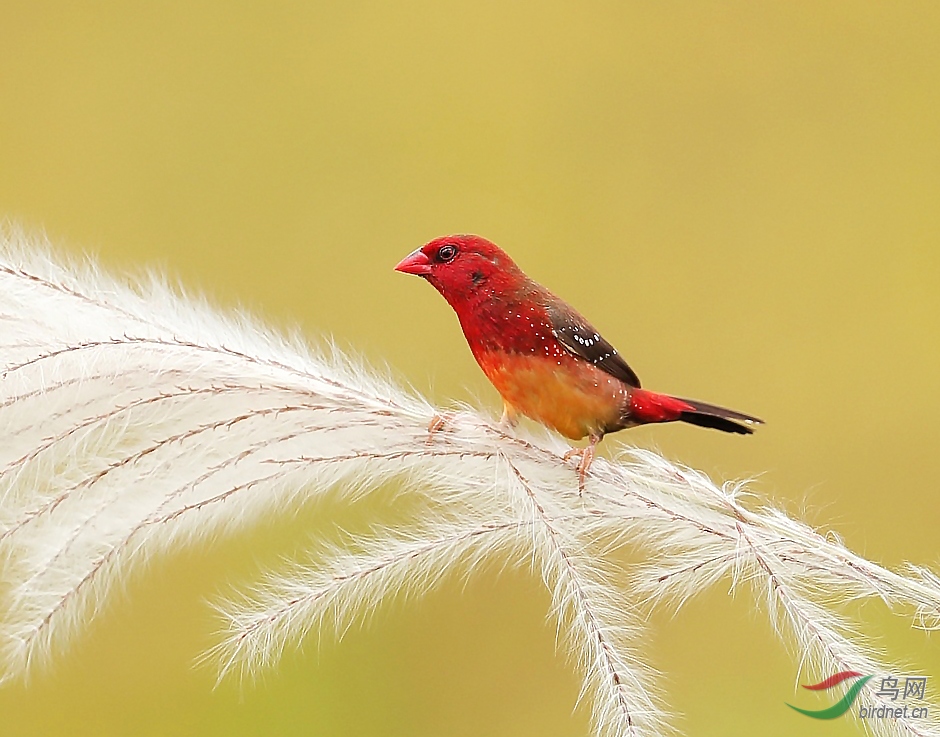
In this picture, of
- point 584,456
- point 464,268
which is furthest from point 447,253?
point 584,456

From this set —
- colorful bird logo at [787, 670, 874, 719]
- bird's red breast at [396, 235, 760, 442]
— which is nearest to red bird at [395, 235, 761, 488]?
bird's red breast at [396, 235, 760, 442]

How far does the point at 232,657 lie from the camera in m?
0.51

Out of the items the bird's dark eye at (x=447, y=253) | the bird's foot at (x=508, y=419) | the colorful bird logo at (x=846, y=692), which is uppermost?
the bird's dark eye at (x=447, y=253)

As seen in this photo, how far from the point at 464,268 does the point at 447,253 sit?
0.01m

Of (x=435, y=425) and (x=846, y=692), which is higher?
(x=435, y=425)

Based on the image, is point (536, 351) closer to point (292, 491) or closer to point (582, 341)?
point (582, 341)

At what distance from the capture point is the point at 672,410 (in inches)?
19.9

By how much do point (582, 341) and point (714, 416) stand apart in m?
0.09

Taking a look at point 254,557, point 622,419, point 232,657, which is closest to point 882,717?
point 622,419

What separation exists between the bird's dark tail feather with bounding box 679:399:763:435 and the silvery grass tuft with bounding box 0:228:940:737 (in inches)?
1.2

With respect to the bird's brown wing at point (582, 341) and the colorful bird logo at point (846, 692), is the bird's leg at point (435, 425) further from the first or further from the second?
the colorful bird logo at point (846, 692)

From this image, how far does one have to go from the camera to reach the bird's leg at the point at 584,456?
0.50 m

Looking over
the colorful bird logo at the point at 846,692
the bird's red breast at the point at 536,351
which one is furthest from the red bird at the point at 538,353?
the colorful bird logo at the point at 846,692

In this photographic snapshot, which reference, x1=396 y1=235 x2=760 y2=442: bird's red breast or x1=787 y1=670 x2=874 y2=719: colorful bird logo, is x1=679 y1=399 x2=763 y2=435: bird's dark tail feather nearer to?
x1=396 y1=235 x2=760 y2=442: bird's red breast
